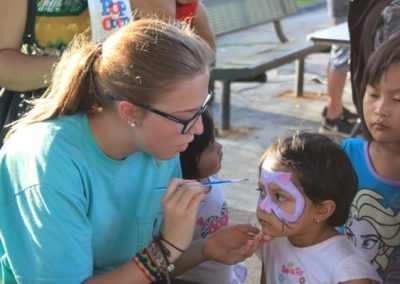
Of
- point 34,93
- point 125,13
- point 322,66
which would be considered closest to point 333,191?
point 125,13

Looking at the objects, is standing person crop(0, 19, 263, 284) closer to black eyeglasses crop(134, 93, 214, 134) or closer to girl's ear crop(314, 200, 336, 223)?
black eyeglasses crop(134, 93, 214, 134)

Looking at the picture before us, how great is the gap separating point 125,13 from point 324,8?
1194 centimetres

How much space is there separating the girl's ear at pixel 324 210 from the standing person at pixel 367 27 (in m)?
0.72

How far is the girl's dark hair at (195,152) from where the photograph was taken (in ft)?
7.99

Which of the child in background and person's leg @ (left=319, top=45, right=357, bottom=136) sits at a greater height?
the child in background

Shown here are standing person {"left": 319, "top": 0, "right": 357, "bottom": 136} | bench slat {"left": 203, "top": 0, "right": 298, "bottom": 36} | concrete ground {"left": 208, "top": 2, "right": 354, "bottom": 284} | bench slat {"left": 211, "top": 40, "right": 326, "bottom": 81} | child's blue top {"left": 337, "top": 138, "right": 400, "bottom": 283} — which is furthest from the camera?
bench slat {"left": 203, "top": 0, "right": 298, "bottom": 36}

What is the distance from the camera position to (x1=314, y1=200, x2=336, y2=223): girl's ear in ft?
6.04

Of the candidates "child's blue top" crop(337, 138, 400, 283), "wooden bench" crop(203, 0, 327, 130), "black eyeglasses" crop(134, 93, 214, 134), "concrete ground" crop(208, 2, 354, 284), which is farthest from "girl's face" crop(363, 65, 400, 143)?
"wooden bench" crop(203, 0, 327, 130)

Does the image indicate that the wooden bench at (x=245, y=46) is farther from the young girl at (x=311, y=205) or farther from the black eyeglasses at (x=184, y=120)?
the black eyeglasses at (x=184, y=120)

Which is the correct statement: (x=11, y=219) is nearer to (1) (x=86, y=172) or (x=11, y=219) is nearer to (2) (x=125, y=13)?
(1) (x=86, y=172)

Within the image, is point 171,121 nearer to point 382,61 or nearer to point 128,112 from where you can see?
point 128,112

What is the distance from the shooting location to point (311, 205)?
1.84 m

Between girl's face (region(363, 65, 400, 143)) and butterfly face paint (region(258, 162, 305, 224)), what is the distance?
43cm

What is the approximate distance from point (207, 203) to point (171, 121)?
81 cm
